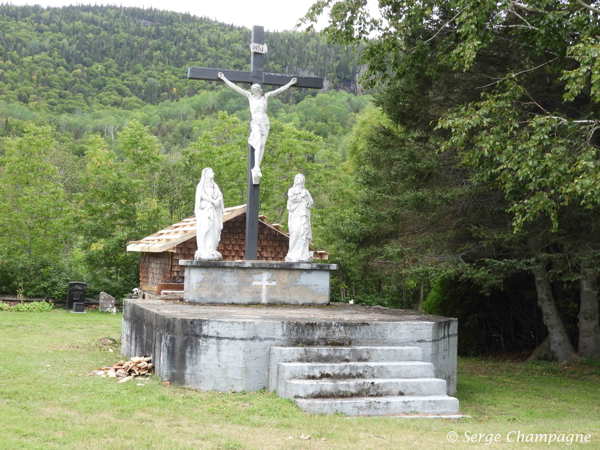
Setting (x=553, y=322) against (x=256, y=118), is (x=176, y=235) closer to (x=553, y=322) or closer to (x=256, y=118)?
(x=256, y=118)

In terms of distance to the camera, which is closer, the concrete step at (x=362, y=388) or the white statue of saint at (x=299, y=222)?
the concrete step at (x=362, y=388)

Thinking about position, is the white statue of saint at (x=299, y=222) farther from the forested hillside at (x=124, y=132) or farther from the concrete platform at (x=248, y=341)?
the forested hillside at (x=124, y=132)

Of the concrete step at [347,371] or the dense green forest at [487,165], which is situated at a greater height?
the dense green forest at [487,165]

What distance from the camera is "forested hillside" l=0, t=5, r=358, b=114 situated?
4173 inches

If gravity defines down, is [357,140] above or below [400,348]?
above

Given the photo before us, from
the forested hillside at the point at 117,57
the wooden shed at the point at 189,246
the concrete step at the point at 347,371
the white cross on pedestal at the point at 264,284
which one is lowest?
the concrete step at the point at 347,371

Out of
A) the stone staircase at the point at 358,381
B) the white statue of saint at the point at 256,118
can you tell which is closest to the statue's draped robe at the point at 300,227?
the white statue of saint at the point at 256,118

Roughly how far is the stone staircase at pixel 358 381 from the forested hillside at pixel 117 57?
8952 centimetres

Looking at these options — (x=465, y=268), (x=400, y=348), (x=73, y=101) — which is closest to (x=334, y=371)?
(x=400, y=348)

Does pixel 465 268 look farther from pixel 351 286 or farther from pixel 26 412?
pixel 351 286

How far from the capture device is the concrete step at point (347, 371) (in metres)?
8.51

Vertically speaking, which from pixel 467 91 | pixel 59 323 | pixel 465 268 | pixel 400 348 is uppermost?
pixel 467 91

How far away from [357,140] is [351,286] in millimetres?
9345

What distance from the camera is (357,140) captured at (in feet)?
114
